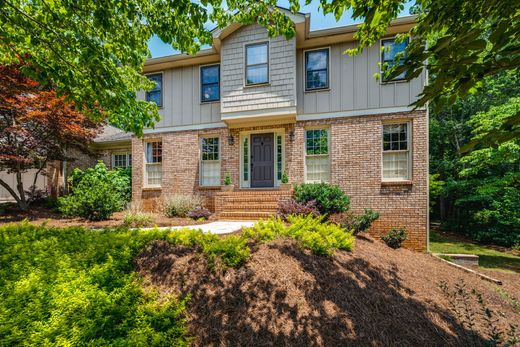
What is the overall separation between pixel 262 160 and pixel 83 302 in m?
7.62

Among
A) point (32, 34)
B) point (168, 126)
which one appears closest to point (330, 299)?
point (32, 34)

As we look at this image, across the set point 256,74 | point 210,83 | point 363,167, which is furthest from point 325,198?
point 210,83

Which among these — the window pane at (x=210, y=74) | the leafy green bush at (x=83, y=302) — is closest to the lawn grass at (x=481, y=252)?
the leafy green bush at (x=83, y=302)

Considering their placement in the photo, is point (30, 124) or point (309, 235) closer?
point (309, 235)

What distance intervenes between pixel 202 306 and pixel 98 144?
44.1 ft

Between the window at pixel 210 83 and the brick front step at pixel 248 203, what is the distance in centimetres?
404

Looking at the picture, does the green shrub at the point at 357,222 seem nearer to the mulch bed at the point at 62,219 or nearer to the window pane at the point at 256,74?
the mulch bed at the point at 62,219

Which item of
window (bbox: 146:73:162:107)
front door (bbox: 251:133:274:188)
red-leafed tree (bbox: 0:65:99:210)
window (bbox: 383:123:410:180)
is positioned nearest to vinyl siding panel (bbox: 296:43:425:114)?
window (bbox: 383:123:410:180)

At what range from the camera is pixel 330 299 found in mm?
3211

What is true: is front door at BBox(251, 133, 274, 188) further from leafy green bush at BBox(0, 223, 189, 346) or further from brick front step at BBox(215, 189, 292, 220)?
leafy green bush at BBox(0, 223, 189, 346)

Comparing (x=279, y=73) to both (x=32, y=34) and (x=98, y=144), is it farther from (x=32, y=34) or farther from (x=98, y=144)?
(x=98, y=144)

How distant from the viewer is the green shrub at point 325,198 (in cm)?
730

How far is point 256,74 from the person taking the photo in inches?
356

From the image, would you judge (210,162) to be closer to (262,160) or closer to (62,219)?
(262,160)
